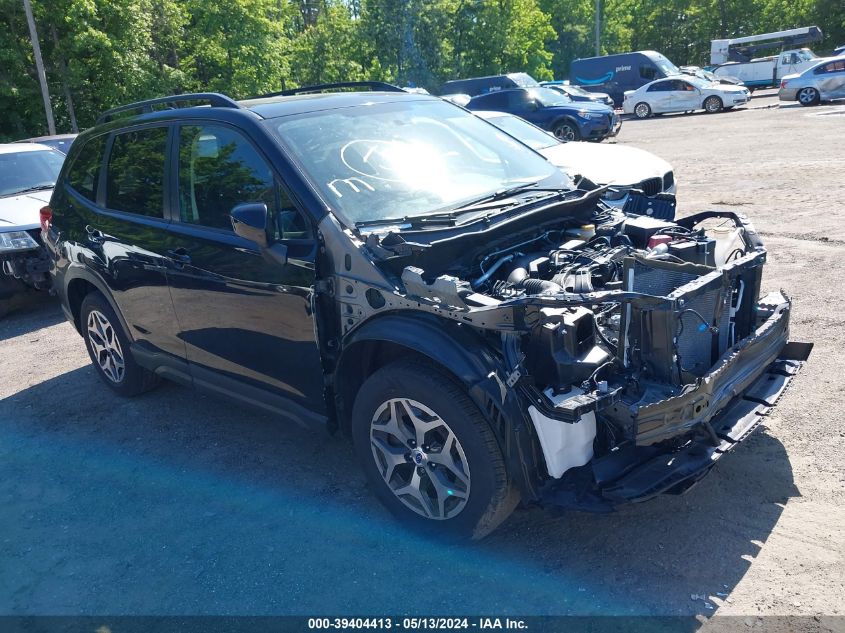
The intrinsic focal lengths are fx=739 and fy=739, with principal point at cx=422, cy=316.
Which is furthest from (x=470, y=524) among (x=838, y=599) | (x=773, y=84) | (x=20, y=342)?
(x=773, y=84)

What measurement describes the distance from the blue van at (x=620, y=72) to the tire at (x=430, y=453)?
3595cm

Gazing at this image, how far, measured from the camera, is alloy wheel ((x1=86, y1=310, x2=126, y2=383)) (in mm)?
5556

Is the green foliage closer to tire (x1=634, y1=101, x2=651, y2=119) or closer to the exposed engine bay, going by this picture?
tire (x1=634, y1=101, x2=651, y2=119)

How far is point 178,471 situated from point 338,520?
4.26ft

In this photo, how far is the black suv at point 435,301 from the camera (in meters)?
3.12

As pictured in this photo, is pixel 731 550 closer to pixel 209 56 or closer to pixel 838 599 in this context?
pixel 838 599

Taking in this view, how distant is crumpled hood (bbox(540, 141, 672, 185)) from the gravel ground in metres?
3.39

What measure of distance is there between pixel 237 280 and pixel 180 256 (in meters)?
0.57

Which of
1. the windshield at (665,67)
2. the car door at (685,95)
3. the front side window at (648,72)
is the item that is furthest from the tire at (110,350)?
the front side window at (648,72)

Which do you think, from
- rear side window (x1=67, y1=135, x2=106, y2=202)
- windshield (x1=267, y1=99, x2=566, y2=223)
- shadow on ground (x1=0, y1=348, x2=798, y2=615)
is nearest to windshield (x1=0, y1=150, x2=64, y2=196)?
rear side window (x1=67, y1=135, x2=106, y2=202)

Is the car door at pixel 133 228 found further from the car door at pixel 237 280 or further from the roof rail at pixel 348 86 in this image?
the roof rail at pixel 348 86

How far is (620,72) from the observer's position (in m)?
38.0

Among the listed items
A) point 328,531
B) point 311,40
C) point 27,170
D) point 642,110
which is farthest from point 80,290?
point 311,40

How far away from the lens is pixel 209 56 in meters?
26.1
